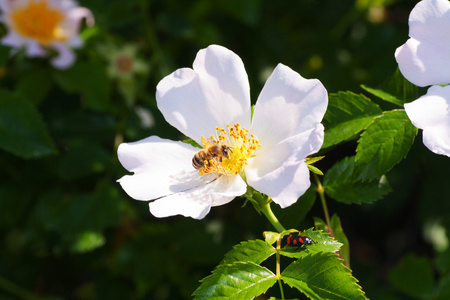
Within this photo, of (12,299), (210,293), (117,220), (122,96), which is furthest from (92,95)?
(210,293)

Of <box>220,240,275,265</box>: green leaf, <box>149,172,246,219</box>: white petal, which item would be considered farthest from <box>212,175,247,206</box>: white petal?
<box>220,240,275,265</box>: green leaf

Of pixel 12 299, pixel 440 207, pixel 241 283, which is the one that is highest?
pixel 241 283

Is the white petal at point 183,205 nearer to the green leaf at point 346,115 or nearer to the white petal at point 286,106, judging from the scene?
the white petal at point 286,106

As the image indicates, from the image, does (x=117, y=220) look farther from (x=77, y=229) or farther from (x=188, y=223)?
(x=188, y=223)

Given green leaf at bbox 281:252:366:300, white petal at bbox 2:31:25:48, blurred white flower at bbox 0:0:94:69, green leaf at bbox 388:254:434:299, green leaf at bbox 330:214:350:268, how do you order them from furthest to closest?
blurred white flower at bbox 0:0:94:69
white petal at bbox 2:31:25:48
green leaf at bbox 388:254:434:299
green leaf at bbox 330:214:350:268
green leaf at bbox 281:252:366:300

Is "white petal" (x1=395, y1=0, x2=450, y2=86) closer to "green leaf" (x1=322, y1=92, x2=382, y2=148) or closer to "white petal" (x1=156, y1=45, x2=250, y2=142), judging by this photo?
"green leaf" (x1=322, y1=92, x2=382, y2=148)

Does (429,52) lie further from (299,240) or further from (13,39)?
(13,39)
